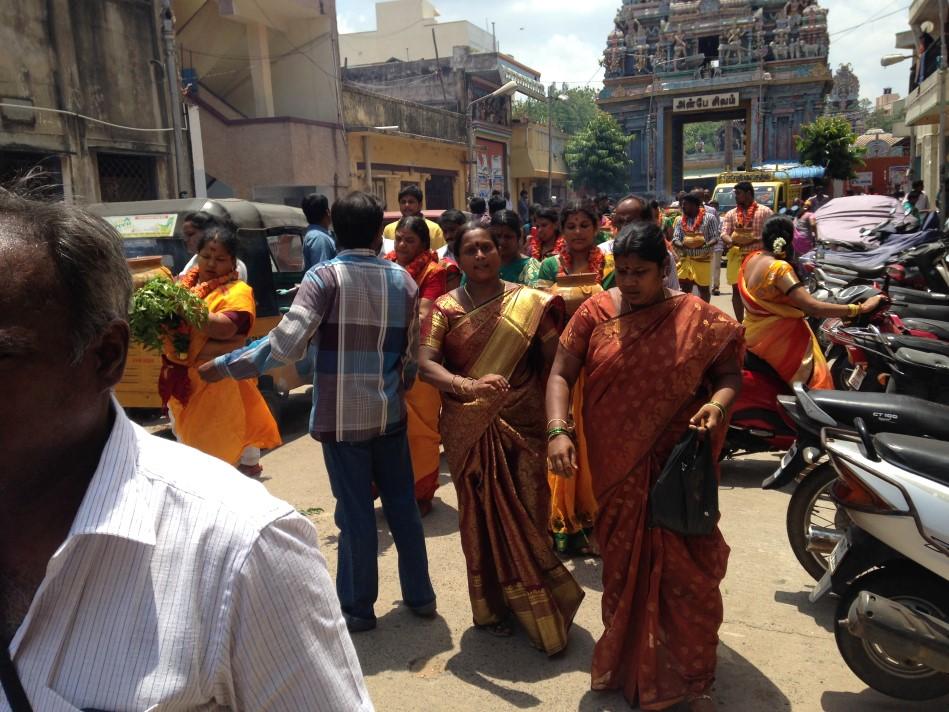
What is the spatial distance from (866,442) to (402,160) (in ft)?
73.4

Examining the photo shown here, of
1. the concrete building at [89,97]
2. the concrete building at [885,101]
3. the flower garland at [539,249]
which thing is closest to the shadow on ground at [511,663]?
the flower garland at [539,249]

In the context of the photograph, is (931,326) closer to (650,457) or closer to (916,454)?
(916,454)

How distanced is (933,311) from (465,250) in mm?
4425

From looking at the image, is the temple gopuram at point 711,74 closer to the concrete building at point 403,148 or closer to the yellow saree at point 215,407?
the concrete building at point 403,148

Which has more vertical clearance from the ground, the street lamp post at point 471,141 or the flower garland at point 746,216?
the street lamp post at point 471,141

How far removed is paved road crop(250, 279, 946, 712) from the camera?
9.74 feet

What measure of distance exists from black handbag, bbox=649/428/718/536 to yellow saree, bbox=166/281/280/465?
2370 mm

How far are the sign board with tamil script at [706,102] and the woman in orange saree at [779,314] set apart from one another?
36496mm

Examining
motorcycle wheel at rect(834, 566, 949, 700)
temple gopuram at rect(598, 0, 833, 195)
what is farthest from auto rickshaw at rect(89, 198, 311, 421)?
temple gopuram at rect(598, 0, 833, 195)

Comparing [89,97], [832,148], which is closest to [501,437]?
[89,97]

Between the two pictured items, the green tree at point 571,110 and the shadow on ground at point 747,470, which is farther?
the green tree at point 571,110

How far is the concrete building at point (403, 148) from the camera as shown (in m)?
20.9

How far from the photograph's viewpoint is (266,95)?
18703 millimetres

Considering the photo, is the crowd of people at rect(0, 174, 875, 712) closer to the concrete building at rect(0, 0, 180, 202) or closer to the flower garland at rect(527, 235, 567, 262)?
the flower garland at rect(527, 235, 567, 262)
